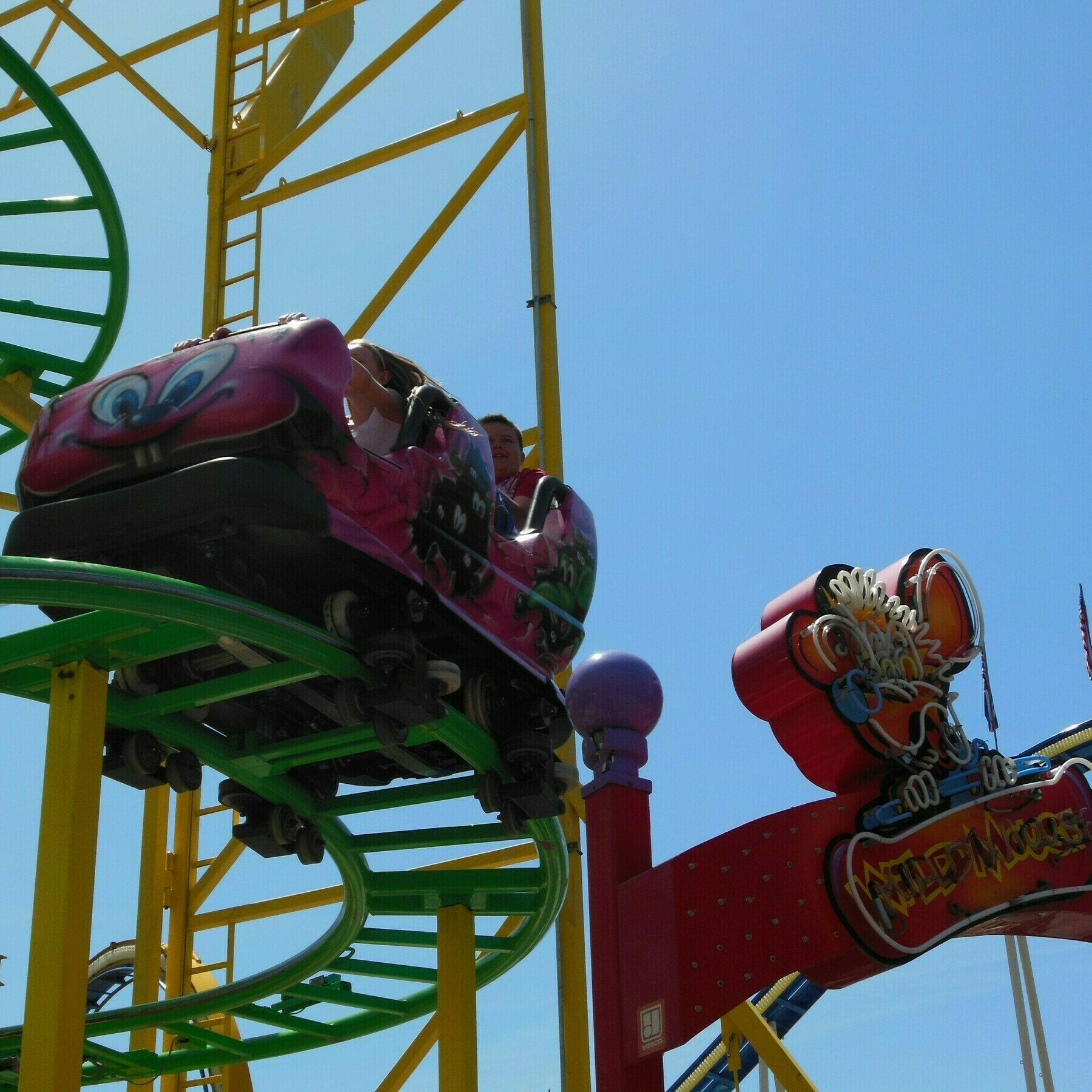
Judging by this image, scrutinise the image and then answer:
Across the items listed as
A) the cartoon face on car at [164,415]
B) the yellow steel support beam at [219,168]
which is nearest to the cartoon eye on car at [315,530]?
the cartoon face on car at [164,415]

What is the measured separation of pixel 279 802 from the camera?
19.3 ft

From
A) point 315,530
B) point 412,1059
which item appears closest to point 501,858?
point 412,1059

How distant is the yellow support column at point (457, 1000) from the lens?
6.30 metres

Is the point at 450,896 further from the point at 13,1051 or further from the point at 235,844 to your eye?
the point at 235,844

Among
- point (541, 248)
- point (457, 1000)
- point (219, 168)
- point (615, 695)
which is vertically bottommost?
point (457, 1000)

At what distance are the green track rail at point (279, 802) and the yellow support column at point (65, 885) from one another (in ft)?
0.54

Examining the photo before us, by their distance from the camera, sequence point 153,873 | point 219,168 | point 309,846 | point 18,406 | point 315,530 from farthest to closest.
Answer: point 219,168 → point 153,873 → point 18,406 → point 309,846 → point 315,530

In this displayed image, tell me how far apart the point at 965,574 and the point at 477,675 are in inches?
72.7

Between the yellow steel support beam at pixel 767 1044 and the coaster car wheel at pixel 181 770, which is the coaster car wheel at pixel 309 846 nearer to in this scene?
the coaster car wheel at pixel 181 770

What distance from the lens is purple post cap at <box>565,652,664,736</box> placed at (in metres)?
5.46

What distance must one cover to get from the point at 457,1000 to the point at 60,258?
3175 mm

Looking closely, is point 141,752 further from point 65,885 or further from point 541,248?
point 541,248

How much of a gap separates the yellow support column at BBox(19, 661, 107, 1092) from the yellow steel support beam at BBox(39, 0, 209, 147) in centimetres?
636

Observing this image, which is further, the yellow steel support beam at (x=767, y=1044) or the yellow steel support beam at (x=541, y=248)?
the yellow steel support beam at (x=541, y=248)
